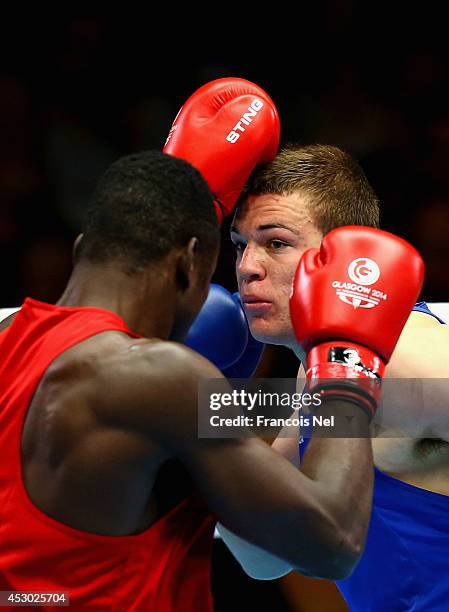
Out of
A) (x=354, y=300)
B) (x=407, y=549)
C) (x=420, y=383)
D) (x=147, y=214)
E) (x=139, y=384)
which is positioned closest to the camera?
(x=139, y=384)

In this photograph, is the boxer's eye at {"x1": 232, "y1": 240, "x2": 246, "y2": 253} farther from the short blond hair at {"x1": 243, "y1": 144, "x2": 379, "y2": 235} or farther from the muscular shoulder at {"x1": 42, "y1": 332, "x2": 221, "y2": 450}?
the muscular shoulder at {"x1": 42, "y1": 332, "x2": 221, "y2": 450}

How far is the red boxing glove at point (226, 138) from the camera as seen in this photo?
2238 mm

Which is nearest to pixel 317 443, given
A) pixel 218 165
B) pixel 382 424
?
pixel 382 424

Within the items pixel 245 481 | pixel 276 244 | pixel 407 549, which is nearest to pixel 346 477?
pixel 245 481

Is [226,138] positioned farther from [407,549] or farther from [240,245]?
[407,549]

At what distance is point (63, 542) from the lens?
1370 mm

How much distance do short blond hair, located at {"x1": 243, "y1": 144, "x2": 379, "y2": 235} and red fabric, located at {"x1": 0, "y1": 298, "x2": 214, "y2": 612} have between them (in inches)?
37.1

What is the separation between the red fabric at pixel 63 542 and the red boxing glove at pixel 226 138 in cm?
84

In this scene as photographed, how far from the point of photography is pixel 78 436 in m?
1.33

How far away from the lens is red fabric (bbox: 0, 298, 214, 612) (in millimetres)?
1378

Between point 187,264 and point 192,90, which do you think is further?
point 192,90

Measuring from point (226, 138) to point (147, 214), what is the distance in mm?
851

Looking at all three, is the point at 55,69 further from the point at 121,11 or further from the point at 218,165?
the point at 218,165

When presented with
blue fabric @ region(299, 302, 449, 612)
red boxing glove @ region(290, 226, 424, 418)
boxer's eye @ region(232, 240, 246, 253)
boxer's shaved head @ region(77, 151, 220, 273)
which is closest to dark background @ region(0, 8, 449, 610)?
boxer's eye @ region(232, 240, 246, 253)
